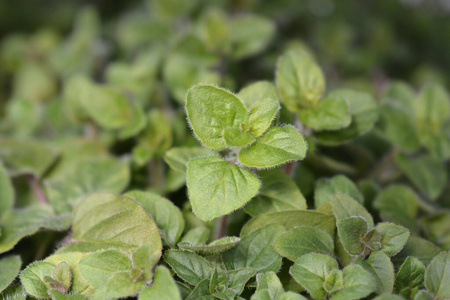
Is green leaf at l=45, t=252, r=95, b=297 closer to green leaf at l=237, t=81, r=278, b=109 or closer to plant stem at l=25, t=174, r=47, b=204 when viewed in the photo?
plant stem at l=25, t=174, r=47, b=204

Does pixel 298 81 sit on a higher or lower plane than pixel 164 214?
higher

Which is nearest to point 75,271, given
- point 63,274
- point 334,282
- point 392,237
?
point 63,274

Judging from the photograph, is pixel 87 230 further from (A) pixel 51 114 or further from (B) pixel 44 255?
(A) pixel 51 114

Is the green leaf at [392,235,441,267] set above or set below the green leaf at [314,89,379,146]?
below

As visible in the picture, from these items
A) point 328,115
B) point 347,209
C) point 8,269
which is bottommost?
point 8,269

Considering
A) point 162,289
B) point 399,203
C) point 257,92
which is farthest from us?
point 399,203

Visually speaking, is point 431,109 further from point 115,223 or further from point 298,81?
point 115,223

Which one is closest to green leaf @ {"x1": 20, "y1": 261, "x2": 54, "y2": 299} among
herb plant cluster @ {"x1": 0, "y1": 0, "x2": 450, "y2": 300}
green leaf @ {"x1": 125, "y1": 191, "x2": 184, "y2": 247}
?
herb plant cluster @ {"x1": 0, "y1": 0, "x2": 450, "y2": 300}
